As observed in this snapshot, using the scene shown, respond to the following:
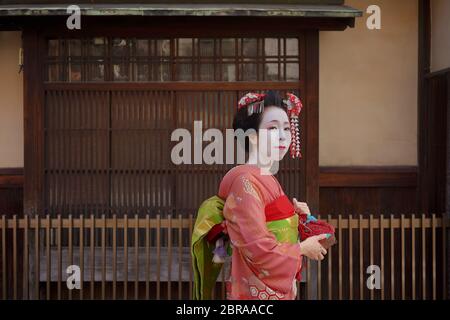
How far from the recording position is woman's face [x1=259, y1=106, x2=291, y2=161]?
3.40 metres

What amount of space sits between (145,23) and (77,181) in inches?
74.7

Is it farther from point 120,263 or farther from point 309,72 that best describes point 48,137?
point 309,72

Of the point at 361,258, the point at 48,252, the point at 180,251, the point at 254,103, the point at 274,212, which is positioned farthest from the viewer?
the point at 361,258

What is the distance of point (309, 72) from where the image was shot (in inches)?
248

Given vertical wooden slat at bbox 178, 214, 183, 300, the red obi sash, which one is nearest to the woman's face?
the red obi sash

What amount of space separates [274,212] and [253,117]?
1.91 feet

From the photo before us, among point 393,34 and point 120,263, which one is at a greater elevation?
point 393,34

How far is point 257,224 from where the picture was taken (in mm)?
3160

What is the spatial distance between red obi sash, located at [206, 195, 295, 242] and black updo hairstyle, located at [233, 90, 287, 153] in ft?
1.23

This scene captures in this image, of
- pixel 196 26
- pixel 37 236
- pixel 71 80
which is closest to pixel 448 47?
pixel 196 26

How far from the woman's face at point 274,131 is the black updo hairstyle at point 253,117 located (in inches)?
1.0

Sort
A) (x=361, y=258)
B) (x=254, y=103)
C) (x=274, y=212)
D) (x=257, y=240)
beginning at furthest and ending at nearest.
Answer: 1. (x=361, y=258)
2. (x=254, y=103)
3. (x=274, y=212)
4. (x=257, y=240)

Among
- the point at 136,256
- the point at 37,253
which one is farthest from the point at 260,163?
the point at 37,253

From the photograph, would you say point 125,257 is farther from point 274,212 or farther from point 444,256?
point 444,256
